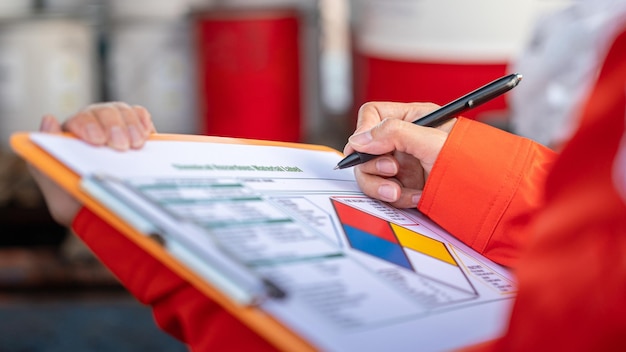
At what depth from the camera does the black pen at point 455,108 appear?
0.53 m

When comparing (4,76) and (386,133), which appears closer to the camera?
(386,133)

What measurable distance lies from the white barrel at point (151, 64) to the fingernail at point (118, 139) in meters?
1.12

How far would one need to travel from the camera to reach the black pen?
1.75 ft

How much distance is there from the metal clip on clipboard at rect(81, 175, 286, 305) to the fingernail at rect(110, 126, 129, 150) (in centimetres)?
6

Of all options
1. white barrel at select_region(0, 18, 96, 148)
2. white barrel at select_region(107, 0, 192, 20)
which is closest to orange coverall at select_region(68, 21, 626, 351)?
white barrel at select_region(0, 18, 96, 148)

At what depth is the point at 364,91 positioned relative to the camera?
5.14 feet

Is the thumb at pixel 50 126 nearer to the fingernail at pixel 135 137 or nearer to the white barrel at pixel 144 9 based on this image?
the fingernail at pixel 135 137

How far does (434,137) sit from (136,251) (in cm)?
21

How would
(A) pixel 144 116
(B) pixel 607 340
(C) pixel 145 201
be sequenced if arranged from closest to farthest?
(B) pixel 607 340 → (C) pixel 145 201 → (A) pixel 144 116

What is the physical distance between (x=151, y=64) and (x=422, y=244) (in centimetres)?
122

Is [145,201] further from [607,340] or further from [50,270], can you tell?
[50,270]

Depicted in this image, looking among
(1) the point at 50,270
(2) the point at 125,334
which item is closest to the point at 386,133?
(2) the point at 125,334

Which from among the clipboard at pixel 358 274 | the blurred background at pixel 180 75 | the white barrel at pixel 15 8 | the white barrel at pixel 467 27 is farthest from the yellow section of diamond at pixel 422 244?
the white barrel at pixel 15 8

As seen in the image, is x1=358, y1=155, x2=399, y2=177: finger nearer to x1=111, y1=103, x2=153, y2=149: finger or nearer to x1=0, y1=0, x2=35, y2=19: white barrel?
x1=111, y1=103, x2=153, y2=149: finger
